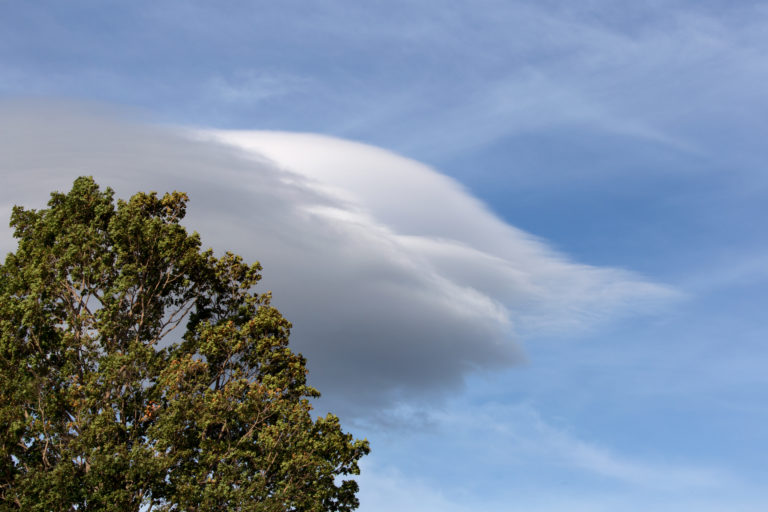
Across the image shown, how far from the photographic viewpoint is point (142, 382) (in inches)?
1363

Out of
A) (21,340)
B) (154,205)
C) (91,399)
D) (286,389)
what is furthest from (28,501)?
(154,205)

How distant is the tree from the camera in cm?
3275

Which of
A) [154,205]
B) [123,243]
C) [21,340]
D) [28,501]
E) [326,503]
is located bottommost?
[28,501]

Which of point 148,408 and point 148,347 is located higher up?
point 148,347

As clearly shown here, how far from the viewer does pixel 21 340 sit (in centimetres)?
3534

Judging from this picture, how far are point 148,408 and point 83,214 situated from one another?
9.32 m

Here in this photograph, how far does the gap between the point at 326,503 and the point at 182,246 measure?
12243 millimetres

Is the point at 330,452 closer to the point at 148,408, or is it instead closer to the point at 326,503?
the point at 326,503

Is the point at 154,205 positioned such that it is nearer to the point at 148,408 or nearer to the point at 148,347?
the point at 148,347

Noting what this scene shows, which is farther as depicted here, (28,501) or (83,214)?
(83,214)

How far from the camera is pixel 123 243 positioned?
120 ft

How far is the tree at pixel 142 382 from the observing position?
3275 cm

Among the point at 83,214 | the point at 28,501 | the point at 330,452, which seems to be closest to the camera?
the point at 28,501

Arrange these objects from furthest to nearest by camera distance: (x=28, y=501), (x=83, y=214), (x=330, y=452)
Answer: (x=83, y=214) < (x=330, y=452) < (x=28, y=501)
